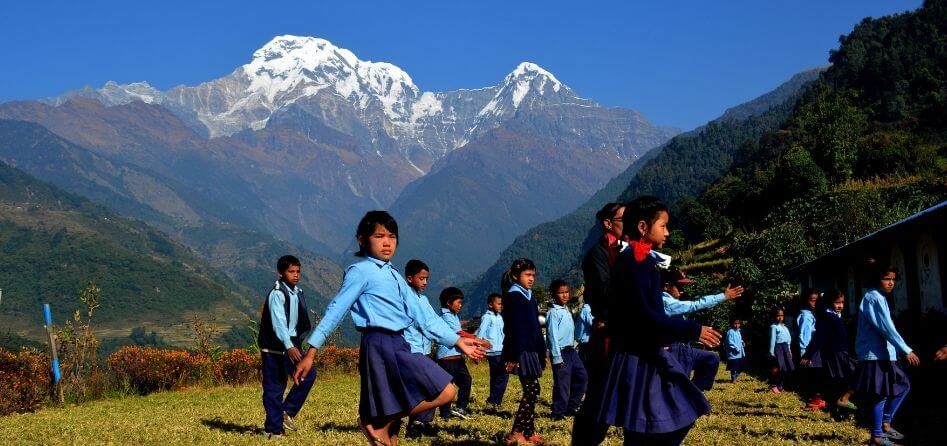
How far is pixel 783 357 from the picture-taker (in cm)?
1677

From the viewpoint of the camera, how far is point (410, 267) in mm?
9898

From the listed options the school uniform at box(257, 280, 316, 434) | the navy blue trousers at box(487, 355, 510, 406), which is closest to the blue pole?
the school uniform at box(257, 280, 316, 434)

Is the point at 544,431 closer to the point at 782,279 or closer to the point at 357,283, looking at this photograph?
the point at 357,283

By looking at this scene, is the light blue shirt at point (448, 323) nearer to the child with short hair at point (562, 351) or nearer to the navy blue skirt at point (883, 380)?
the child with short hair at point (562, 351)

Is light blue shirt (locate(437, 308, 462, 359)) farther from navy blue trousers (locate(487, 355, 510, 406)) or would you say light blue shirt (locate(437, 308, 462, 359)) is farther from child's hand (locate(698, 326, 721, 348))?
child's hand (locate(698, 326, 721, 348))

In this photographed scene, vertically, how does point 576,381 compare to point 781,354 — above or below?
below

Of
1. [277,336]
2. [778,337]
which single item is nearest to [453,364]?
[277,336]

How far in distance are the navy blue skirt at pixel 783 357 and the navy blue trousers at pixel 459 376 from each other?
7.73 meters

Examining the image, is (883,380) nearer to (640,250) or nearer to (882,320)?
(882,320)

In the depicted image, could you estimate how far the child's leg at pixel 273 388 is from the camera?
9.60 meters

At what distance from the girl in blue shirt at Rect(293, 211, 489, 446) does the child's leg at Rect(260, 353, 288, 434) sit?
141 inches

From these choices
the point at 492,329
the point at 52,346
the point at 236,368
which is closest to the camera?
the point at 492,329

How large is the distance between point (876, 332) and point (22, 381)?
1359cm

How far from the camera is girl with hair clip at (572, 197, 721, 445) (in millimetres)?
5117
